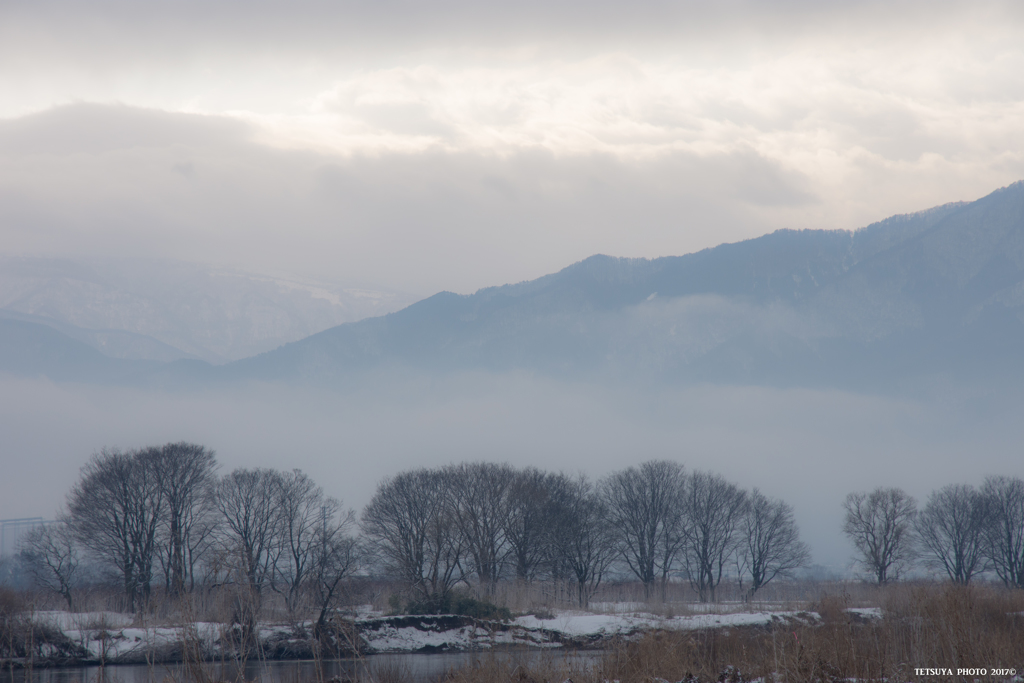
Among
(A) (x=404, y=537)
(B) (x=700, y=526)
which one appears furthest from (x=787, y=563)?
(A) (x=404, y=537)

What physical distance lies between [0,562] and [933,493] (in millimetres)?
149199

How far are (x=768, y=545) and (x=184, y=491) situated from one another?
74.9m

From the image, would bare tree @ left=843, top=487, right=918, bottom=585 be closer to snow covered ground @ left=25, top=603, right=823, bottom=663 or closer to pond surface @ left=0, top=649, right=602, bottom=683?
snow covered ground @ left=25, top=603, right=823, bottom=663

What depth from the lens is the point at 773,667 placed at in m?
21.2

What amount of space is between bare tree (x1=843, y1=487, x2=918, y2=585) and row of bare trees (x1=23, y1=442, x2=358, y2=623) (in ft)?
226

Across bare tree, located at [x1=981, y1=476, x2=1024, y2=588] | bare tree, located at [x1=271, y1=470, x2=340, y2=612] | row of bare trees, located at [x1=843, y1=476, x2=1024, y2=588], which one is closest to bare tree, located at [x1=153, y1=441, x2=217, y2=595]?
bare tree, located at [x1=271, y1=470, x2=340, y2=612]

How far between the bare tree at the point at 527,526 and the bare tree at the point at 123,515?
3620 cm

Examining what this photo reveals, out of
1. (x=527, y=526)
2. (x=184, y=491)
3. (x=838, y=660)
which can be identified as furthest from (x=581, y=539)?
(x=838, y=660)

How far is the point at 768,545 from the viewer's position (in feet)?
339

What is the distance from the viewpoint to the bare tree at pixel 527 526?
81.2 m

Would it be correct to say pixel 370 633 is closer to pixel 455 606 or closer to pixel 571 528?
pixel 455 606

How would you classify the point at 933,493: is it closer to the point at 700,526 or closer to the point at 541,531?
the point at 700,526

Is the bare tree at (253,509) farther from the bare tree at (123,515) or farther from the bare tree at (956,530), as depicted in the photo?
the bare tree at (956,530)

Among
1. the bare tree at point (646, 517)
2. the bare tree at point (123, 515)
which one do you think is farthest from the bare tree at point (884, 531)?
the bare tree at point (123, 515)
